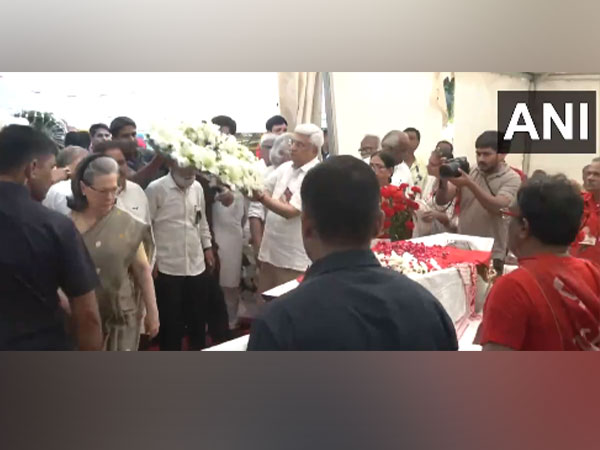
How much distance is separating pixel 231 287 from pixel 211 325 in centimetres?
14

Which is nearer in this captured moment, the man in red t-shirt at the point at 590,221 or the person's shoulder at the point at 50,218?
the man in red t-shirt at the point at 590,221

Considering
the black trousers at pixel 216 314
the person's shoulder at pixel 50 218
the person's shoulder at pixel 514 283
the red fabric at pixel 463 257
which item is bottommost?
the black trousers at pixel 216 314

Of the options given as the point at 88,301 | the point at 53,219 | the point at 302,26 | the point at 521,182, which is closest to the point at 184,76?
the point at 302,26

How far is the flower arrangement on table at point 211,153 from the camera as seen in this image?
1861mm

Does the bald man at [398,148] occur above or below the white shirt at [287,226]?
above

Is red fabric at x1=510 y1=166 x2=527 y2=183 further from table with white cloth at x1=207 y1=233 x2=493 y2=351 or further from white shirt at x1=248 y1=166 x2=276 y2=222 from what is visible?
white shirt at x1=248 y1=166 x2=276 y2=222

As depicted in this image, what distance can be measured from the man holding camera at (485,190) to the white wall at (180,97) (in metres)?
0.57

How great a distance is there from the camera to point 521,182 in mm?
1840

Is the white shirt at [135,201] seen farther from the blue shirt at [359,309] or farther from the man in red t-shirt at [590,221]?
the man in red t-shirt at [590,221]

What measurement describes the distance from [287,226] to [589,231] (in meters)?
0.89

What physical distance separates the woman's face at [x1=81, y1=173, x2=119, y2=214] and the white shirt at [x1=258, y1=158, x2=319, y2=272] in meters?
0.49

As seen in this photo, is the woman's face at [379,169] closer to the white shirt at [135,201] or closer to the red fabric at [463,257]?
the red fabric at [463,257]

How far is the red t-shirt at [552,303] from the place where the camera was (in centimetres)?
183

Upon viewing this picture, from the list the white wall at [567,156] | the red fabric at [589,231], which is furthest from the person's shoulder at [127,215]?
the red fabric at [589,231]
